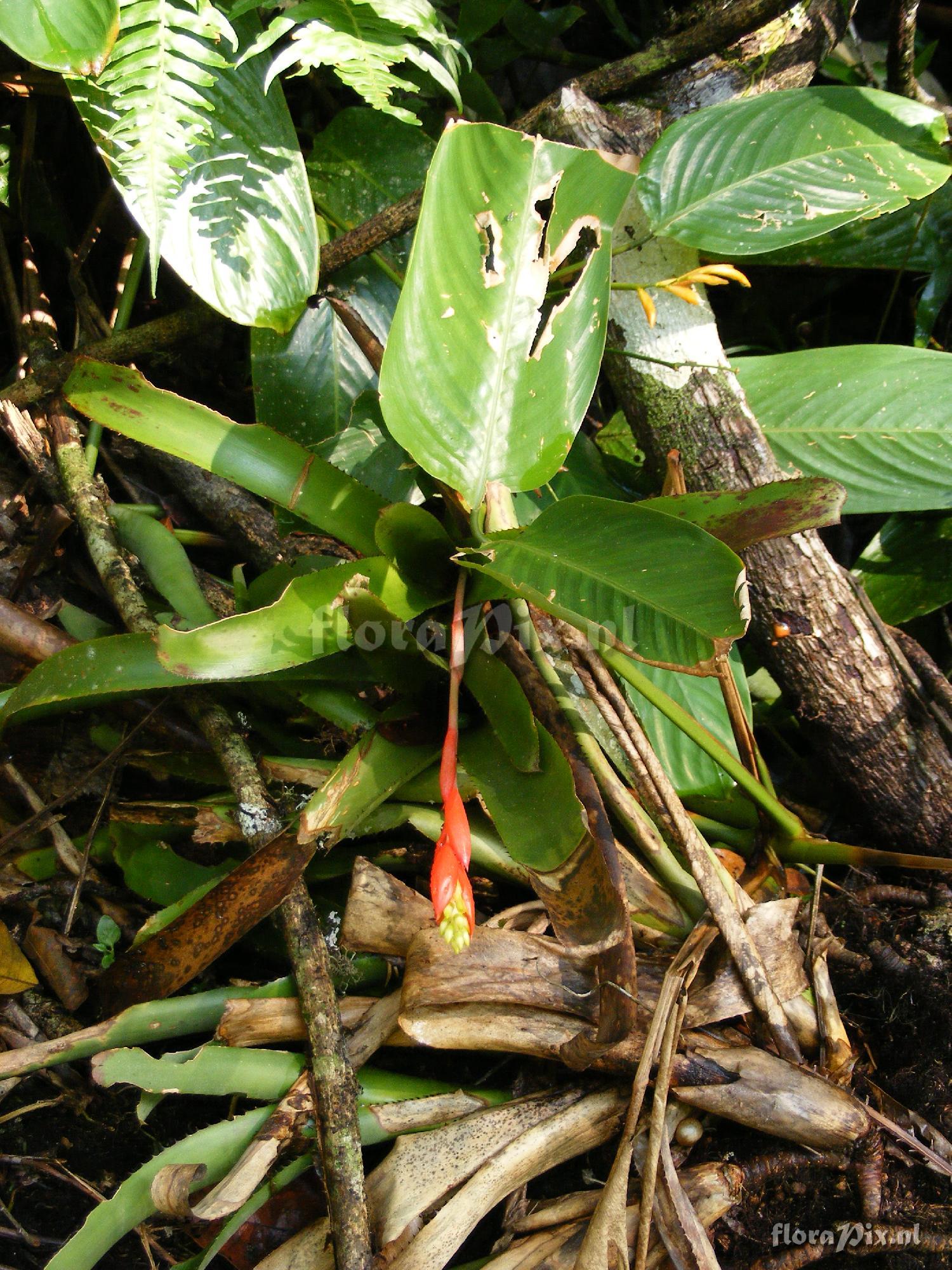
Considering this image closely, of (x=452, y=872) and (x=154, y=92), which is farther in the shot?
(x=154, y=92)

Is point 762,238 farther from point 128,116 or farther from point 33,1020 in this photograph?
point 33,1020

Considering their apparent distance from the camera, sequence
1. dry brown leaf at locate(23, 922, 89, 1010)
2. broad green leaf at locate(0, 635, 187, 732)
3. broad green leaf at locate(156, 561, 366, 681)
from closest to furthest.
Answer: broad green leaf at locate(156, 561, 366, 681) → broad green leaf at locate(0, 635, 187, 732) → dry brown leaf at locate(23, 922, 89, 1010)

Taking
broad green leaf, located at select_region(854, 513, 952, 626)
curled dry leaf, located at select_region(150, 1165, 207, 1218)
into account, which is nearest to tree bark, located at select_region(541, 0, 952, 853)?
broad green leaf, located at select_region(854, 513, 952, 626)

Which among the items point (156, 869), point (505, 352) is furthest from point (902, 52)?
point (156, 869)

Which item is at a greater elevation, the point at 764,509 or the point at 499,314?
the point at 499,314

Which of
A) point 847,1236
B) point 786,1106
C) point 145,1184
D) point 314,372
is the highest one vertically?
point 314,372

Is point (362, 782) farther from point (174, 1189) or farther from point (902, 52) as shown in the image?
point (902, 52)

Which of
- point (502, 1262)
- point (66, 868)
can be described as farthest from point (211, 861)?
point (502, 1262)

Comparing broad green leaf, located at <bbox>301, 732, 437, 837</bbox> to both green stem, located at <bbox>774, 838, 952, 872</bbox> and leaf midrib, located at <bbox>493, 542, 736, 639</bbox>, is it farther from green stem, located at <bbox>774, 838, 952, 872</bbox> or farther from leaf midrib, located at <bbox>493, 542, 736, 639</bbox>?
green stem, located at <bbox>774, 838, 952, 872</bbox>
